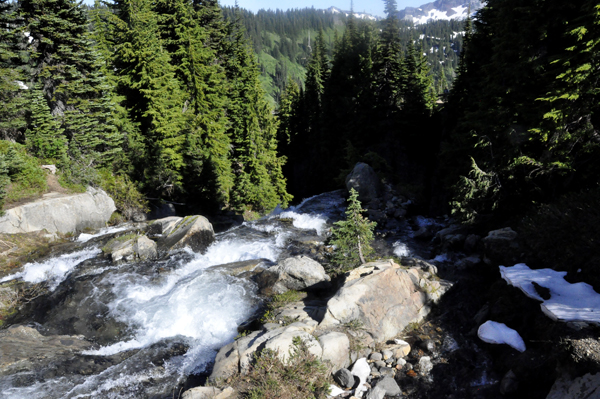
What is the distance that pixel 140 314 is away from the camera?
10430 mm

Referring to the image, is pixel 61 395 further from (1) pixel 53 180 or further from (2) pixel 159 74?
(2) pixel 159 74

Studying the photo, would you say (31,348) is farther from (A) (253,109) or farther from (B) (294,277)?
(A) (253,109)

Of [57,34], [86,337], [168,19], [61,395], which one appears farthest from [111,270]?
[168,19]

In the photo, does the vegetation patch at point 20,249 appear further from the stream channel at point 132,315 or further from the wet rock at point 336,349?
the wet rock at point 336,349

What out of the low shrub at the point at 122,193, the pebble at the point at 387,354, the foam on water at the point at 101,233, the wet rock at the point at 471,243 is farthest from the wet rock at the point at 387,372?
the low shrub at the point at 122,193

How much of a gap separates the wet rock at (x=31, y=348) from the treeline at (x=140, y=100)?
10.9 metres

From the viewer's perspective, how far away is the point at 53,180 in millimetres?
17125

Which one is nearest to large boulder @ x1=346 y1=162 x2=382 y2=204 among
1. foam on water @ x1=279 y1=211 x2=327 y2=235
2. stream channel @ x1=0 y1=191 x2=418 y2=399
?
foam on water @ x1=279 y1=211 x2=327 y2=235

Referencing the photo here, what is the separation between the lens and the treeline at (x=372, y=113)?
35.1 meters

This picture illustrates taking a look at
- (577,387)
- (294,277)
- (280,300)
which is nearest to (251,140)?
(294,277)

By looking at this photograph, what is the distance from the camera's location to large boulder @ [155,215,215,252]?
49.1 feet

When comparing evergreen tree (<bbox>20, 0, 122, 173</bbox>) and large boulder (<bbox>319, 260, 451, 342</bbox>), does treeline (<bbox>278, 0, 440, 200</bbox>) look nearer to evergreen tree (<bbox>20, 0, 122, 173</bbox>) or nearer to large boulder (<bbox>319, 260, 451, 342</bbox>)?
evergreen tree (<bbox>20, 0, 122, 173</bbox>)

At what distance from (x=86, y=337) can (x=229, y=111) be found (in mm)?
25292

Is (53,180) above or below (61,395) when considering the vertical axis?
above
